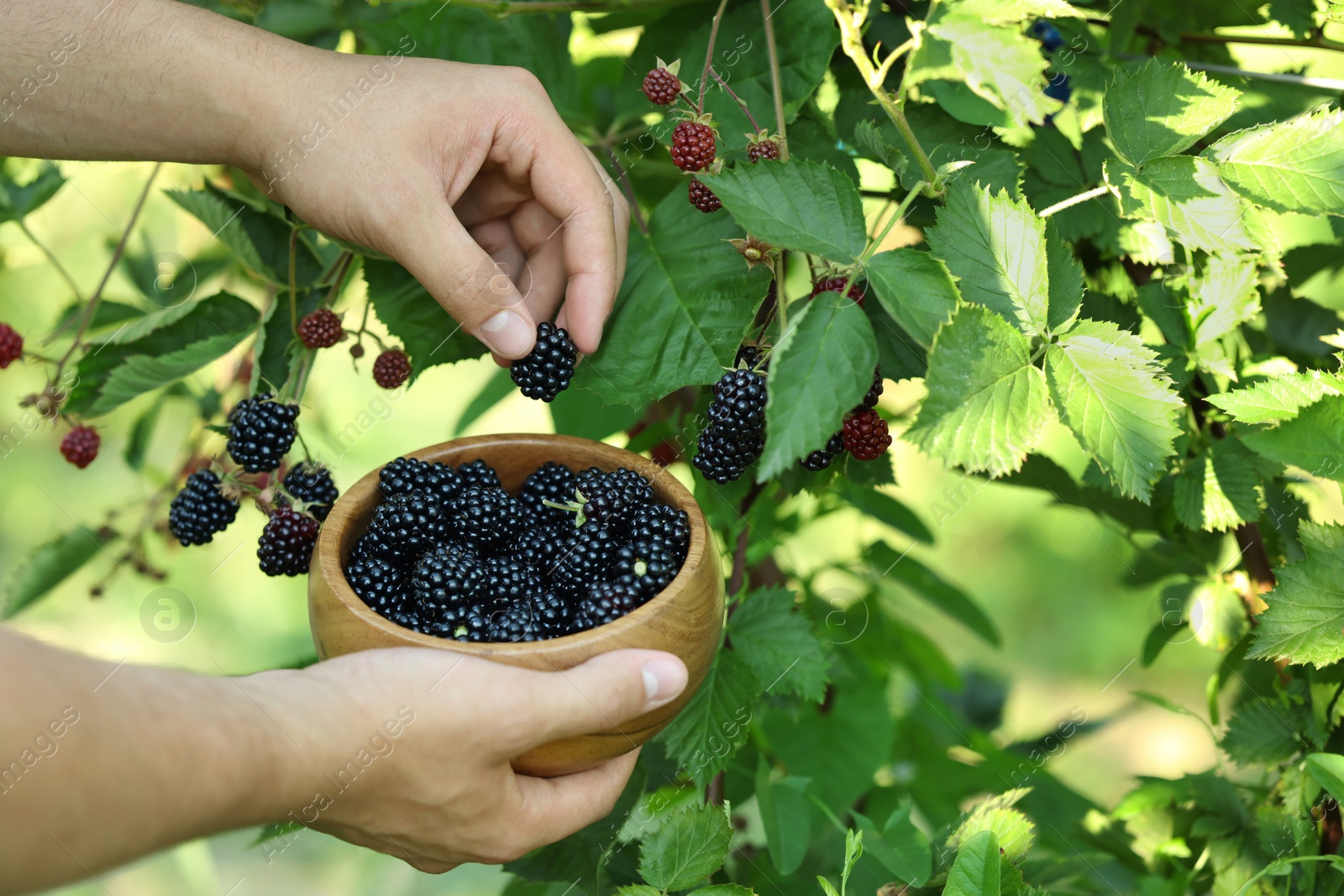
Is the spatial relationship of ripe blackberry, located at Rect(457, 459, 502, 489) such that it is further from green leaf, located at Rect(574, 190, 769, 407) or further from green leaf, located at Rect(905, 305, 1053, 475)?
green leaf, located at Rect(905, 305, 1053, 475)

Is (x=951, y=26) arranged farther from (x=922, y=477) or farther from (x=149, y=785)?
(x=922, y=477)

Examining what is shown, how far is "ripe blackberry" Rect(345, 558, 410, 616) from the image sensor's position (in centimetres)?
78

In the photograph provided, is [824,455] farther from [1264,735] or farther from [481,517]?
[1264,735]

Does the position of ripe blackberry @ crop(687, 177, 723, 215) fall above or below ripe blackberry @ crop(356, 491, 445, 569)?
above

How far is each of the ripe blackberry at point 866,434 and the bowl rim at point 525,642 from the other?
138mm

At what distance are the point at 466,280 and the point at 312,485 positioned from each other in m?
0.26

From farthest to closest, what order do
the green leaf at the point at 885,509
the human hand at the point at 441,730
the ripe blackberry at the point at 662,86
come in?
the green leaf at the point at 885,509 → the ripe blackberry at the point at 662,86 → the human hand at the point at 441,730

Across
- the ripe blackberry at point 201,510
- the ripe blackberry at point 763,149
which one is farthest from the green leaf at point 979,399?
the ripe blackberry at point 201,510

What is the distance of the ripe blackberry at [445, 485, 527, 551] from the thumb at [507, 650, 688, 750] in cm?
19

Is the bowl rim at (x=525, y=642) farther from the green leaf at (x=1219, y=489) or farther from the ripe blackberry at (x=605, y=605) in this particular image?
the green leaf at (x=1219, y=489)

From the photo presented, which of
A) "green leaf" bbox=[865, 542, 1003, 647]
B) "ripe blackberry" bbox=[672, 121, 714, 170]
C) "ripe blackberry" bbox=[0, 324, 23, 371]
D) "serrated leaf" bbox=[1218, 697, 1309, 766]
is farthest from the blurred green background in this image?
"ripe blackberry" bbox=[672, 121, 714, 170]

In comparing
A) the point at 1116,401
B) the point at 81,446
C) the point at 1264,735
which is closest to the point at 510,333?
the point at 1116,401

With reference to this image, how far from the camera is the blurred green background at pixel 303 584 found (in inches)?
71.7

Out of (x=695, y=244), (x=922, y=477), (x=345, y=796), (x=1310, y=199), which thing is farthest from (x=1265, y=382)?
(x=922, y=477)
